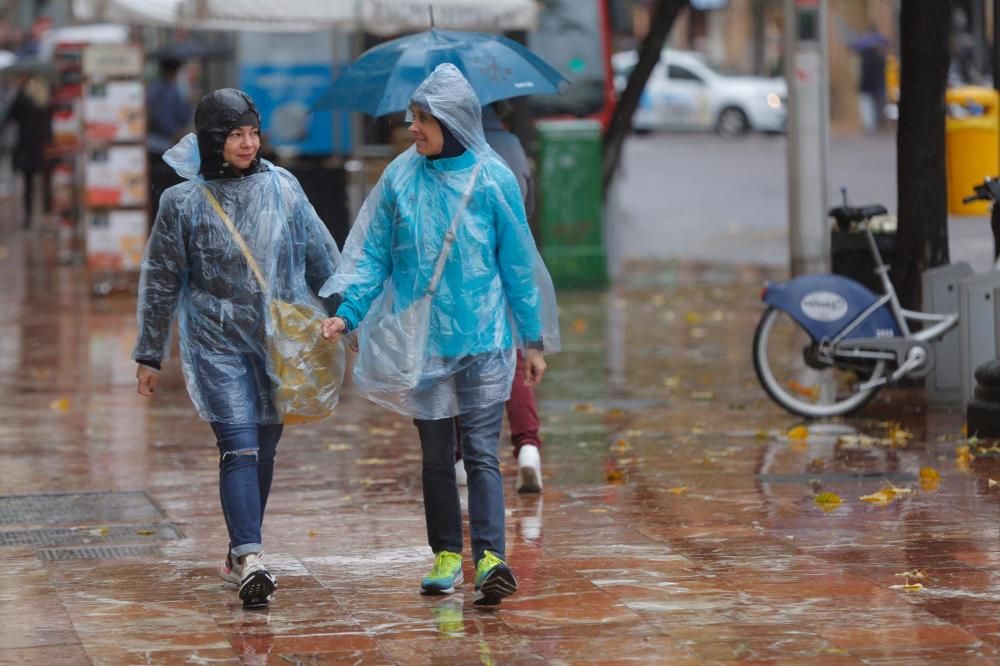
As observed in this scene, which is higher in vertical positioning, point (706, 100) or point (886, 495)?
point (706, 100)

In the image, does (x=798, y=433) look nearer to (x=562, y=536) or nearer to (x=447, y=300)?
(x=562, y=536)

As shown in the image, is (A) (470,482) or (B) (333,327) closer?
(B) (333,327)

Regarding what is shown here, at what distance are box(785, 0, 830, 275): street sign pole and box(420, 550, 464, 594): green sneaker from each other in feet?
33.1

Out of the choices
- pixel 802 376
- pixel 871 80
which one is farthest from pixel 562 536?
pixel 871 80

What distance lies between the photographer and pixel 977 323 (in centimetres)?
952

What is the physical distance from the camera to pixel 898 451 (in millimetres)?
9047

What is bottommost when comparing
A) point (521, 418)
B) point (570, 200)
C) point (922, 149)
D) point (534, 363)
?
point (521, 418)

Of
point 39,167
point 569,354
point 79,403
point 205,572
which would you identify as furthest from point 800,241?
point 39,167

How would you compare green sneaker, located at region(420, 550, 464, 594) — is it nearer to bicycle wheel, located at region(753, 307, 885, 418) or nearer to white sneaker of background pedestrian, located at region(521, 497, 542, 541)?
white sneaker of background pedestrian, located at region(521, 497, 542, 541)

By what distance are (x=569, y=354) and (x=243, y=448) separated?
677cm

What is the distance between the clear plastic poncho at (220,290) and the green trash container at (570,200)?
10481mm

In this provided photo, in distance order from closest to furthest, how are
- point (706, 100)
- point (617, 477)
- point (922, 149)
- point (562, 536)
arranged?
point (562, 536)
point (617, 477)
point (922, 149)
point (706, 100)

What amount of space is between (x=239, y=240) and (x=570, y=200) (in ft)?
35.0

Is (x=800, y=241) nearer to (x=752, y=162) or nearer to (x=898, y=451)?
(x=898, y=451)
